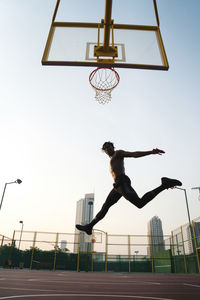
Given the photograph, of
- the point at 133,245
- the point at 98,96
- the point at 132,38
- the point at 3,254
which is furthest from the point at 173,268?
the point at 132,38

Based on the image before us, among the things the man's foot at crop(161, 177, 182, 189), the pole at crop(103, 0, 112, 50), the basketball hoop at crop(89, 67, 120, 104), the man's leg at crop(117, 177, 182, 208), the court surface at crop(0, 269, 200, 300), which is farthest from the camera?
the basketball hoop at crop(89, 67, 120, 104)

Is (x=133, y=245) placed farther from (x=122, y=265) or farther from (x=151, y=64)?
(x=151, y=64)

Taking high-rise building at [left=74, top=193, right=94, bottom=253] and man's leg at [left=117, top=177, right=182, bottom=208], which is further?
high-rise building at [left=74, top=193, right=94, bottom=253]

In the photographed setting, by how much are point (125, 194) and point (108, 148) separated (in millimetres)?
1099

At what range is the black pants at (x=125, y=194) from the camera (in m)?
3.57

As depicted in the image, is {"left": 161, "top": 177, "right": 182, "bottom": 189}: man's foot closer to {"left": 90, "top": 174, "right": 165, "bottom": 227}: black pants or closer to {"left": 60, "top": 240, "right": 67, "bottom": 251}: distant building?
{"left": 90, "top": 174, "right": 165, "bottom": 227}: black pants

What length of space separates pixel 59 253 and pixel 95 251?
302cm

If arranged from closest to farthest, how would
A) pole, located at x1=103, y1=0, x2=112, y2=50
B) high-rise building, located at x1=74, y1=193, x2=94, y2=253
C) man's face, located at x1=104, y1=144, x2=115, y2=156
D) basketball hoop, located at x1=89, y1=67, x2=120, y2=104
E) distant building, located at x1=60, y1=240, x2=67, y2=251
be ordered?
man's face, located at x1=104, y1=144, x2=115, y2=156
pole, located at x1=103, y1=0, x2=112, y2=50
basketball hoop, located at x1=89, y1=67, x2=120, y2=104
distant building, located at x1=60, y1=240, x2=67, y2=251
high-rise building, located at x1=74, y1=193, x2=94, y2=253

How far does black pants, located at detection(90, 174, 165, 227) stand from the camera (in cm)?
357

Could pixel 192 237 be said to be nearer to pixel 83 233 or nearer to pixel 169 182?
pixel 83 233

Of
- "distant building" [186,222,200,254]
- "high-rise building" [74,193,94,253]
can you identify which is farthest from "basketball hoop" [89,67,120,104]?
"high-rise building" [74,193,94,253]

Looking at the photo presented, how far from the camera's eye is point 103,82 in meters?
6.89

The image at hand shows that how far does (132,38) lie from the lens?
6711 millimetres

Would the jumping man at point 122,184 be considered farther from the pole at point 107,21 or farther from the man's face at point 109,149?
the pole at point 107,21
